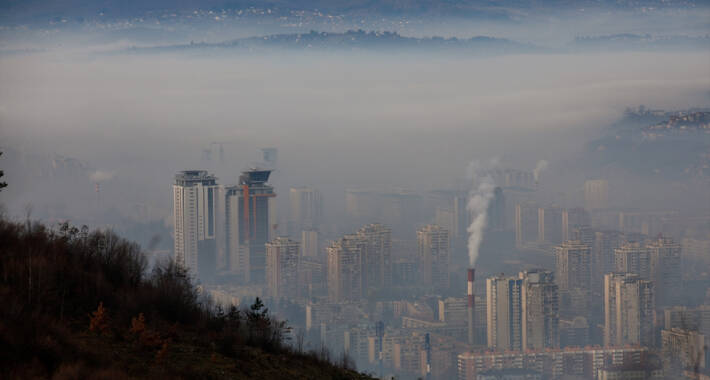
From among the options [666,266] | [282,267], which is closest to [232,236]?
[282,267]

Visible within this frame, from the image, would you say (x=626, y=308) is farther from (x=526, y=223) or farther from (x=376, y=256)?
(x=526, y=223)

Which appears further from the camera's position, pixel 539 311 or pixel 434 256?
pixel 434 256

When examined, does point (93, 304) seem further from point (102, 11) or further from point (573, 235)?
point (102, 11)

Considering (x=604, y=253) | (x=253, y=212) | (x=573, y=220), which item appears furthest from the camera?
(x=253, y=212)

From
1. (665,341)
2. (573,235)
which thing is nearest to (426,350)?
(665,341)

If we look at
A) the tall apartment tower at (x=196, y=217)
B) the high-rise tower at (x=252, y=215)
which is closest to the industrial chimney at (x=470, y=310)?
the high-rise tower at (x=252, y=215)
